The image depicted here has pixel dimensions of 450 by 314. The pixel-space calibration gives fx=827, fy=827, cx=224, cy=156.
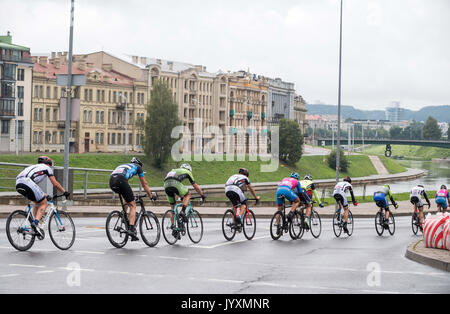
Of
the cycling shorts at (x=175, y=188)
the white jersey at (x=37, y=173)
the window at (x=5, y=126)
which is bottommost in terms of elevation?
the cycling shorts at (x=175, y=188)

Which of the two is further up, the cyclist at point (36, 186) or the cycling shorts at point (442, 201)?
the cyclist at point (36, 186)

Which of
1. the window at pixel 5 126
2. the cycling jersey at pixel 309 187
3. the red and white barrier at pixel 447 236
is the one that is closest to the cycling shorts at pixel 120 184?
the cycling jersey at pixel 309 187

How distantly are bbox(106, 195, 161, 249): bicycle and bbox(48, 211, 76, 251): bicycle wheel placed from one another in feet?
2.52

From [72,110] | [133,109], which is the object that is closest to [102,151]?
[133,109]

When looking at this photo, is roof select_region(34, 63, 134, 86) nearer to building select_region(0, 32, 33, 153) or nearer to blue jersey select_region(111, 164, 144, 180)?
building select_region(0, 32, 33, 153)

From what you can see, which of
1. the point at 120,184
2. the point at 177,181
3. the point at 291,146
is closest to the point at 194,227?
the point at 177,181

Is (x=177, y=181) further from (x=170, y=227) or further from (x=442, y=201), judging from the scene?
(x=442, y=201)

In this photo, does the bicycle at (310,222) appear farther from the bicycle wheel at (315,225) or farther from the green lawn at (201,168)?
the green lawn at (201,168)

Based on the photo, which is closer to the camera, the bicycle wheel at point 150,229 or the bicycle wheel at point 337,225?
the bicycle wheel at point 150,229

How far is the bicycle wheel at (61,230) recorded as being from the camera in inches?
634

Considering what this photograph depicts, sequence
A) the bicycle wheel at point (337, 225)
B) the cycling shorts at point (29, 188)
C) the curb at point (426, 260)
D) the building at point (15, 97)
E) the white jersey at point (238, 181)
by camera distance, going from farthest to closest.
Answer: the building at point (15, 97) → the bicycle wheel at point (337, 225) → the white jersey at point (238, 181) → the cycling shorts at point (29, 188) → the curb at point (426, 260)

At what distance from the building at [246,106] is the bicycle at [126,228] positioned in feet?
362

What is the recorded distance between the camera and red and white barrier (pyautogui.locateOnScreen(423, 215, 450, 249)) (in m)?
18.6

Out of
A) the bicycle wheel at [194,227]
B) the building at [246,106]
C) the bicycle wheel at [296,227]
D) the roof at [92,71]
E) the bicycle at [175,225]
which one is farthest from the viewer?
the building at [246,106]
